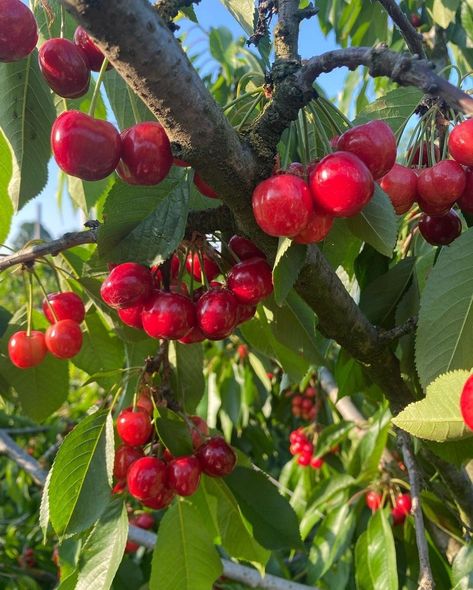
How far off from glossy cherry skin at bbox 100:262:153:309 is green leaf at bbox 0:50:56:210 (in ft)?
1.34

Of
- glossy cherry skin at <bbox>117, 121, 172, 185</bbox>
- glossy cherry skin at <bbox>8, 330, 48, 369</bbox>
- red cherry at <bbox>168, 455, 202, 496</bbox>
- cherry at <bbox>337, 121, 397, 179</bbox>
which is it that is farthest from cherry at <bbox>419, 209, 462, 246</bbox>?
glossy cherry skin at <bbox>8, 330, 48, 369</bbox>

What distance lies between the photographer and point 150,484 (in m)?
1.06

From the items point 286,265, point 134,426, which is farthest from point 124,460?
point 286,265

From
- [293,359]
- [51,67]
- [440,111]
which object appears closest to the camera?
[51,67]

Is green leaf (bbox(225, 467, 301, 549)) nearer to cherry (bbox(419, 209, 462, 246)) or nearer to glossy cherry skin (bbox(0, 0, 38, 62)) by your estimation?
cherry (bbox(419, 209, 462, 246))

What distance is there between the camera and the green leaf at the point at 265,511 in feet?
4.00

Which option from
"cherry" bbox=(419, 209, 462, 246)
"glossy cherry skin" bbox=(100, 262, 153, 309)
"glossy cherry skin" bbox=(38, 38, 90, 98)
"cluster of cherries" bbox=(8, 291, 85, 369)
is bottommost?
"cherry" bbox=(419, 209, 462, 246)

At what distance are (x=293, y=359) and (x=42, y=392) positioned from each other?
0.62m

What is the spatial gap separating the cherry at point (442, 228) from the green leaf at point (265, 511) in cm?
63

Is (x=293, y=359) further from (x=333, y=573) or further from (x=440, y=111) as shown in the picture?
(x=333, y=573)

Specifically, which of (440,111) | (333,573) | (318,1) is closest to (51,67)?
(440,111)

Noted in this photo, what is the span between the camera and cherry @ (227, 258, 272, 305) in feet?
2.74

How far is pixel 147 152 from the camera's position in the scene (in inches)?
26.3

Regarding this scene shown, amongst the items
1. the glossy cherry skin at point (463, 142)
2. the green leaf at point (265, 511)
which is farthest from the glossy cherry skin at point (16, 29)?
the green leaf at point (265, 511)
